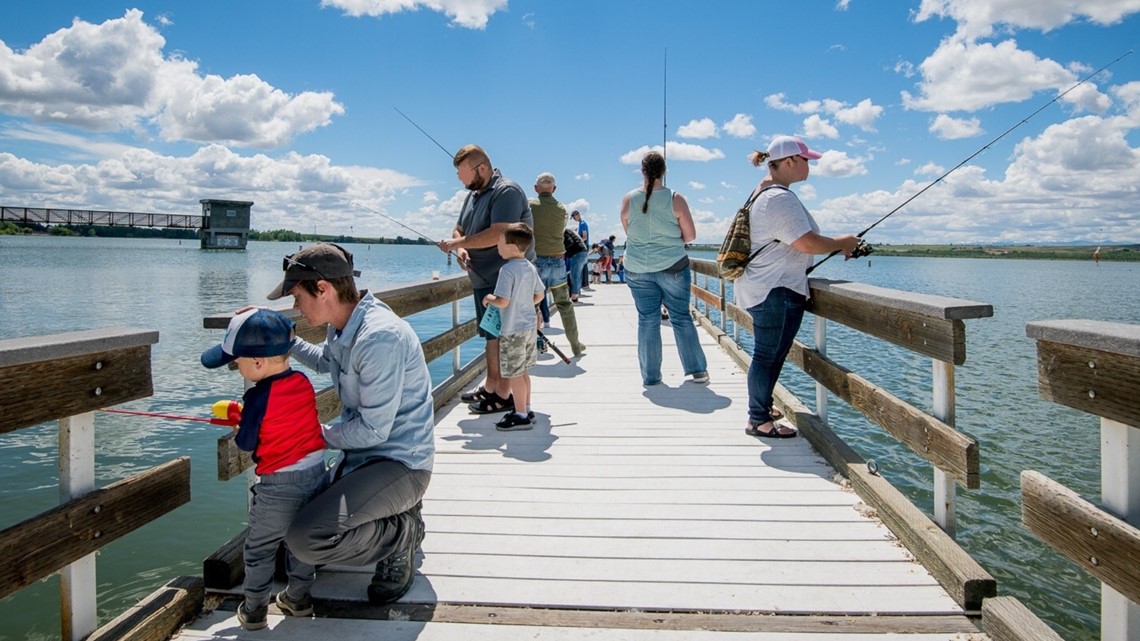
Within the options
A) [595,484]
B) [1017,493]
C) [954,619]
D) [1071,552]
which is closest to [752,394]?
[595,484]

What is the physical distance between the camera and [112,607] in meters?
4.23

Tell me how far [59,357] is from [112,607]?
3.15 m

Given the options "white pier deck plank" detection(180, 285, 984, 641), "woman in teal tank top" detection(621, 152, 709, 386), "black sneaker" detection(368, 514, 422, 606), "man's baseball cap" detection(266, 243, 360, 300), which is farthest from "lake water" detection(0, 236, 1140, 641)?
"man's baseball cap" detection(266, 243, 360, 300)

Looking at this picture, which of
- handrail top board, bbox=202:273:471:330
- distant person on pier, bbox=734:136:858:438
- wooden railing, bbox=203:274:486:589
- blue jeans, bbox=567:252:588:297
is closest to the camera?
wooden railing, bbox=203:274:486:589

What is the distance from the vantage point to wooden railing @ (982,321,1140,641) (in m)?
1.58

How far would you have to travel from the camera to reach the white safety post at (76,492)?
1.96 meters

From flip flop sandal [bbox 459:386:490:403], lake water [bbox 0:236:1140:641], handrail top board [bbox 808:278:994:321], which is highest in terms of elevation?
handrail top board [bbox 808:278:994:321]

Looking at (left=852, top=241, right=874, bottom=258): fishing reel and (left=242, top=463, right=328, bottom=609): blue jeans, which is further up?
(left=852, top=241, right=874, bottom=258): fishing reel

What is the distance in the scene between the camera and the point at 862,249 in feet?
13.4

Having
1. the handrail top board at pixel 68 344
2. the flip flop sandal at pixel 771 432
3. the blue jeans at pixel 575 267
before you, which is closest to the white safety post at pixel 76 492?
the handrail top board at pixel 68 344

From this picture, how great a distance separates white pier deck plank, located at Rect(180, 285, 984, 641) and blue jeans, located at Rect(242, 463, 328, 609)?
5.2 inches

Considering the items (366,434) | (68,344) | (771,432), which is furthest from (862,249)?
(68,344)

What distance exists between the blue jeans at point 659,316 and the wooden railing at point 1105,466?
12.7ft

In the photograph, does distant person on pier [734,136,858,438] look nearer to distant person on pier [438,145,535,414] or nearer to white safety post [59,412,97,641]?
distant person on pier [438,145,535,414]
